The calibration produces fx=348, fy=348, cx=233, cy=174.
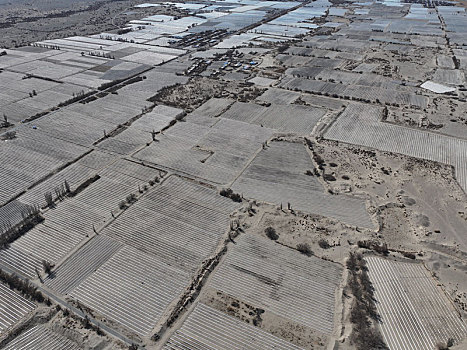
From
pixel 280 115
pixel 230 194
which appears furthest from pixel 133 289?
pixel 280 115

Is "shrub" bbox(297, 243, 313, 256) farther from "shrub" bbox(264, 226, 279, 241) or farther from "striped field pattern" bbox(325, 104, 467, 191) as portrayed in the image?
"striped field pattern" bbox(325, 104, 467, 191)

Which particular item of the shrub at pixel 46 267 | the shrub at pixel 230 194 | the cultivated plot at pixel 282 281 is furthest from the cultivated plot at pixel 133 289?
the shrub at pixel 230 194

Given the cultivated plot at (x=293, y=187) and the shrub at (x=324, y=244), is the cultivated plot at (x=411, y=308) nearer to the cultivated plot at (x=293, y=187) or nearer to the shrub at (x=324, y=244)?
the shrub at (x=324, y=244)

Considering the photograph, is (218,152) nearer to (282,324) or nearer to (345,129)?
(345,129)

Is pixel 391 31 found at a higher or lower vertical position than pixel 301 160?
higher

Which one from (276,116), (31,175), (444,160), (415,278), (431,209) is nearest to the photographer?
(415,278)

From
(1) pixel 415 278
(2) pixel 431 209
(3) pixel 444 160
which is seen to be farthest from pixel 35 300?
(3) pixel 444 160

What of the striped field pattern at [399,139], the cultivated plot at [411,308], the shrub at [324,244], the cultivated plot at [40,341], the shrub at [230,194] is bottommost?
the cultivated plot at [411,308]

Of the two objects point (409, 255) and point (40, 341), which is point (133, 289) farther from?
point (409, 255)
